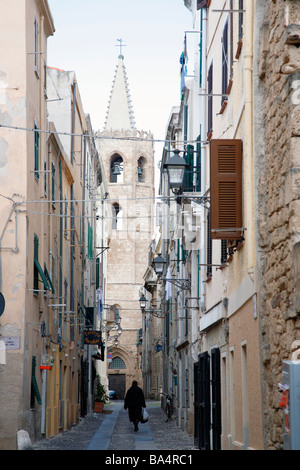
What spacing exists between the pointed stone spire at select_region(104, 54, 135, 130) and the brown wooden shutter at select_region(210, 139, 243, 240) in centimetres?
7450

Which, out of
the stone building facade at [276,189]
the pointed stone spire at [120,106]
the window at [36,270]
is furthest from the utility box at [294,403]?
the pointed stone spire at [120,106]

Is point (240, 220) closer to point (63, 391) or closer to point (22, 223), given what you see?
point (22, 223)

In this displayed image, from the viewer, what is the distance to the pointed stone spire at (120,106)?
284 feet

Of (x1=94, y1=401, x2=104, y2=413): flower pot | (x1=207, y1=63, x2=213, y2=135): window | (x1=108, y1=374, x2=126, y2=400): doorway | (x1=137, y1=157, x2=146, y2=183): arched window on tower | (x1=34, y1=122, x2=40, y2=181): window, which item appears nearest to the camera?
(x1=207, y1=63, x2=213, y2=135): window

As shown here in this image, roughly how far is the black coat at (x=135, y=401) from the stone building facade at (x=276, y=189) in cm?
1400

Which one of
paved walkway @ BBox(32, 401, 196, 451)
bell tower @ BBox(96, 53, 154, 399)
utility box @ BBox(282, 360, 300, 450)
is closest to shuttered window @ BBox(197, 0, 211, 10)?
paved walkway @ BBox(32, 401, 196, 451)

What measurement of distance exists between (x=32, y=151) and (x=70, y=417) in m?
11.3

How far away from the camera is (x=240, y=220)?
1213cm

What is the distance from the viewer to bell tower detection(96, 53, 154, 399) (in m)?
79.2

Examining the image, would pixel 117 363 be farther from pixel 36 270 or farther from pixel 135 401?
pixel 36 270

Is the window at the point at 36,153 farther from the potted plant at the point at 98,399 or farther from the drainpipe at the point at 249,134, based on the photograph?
the potted plant at the point at 98,399

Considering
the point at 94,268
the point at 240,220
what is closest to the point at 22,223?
the point at 240,220

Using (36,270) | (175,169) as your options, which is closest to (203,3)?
(175,169)

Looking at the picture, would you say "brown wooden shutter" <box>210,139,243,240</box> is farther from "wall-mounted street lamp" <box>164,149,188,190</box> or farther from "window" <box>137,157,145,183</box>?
"window" <box>137,157,145,183</box>
